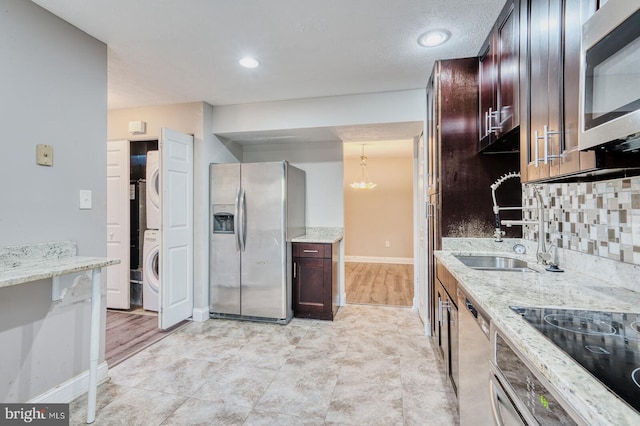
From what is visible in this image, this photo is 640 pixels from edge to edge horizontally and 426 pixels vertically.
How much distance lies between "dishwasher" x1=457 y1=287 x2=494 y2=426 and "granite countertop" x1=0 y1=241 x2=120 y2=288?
6.12 ft

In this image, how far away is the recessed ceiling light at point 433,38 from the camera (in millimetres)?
2018

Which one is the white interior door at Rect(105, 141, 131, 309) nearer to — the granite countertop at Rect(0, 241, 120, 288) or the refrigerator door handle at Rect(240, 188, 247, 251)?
the refrigerator door handle at Rect(240, 188, 247, 251)

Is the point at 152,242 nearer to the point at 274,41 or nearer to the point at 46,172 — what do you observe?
the point at 46,172

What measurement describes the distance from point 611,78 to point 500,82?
1.04 metres

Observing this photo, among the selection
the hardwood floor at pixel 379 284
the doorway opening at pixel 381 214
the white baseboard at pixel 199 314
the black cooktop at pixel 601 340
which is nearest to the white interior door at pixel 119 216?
the white baseboard at pixel 199 314

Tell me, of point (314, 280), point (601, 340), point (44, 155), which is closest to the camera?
point (601, 340)

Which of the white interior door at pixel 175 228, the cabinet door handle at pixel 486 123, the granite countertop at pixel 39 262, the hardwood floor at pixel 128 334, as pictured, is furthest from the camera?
the white interior door at pixel 175 228

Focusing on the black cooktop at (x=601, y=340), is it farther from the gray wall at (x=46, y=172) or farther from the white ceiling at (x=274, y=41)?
the gray wall at (x=46, y=172)

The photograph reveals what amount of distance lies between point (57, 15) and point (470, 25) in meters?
2.63

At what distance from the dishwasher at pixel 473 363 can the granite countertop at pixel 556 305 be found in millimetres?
101

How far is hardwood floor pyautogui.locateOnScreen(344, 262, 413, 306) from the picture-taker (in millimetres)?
3984

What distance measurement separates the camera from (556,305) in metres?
0.99

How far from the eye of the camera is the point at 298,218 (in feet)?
11.8

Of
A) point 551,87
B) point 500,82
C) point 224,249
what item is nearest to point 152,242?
point 224,249
